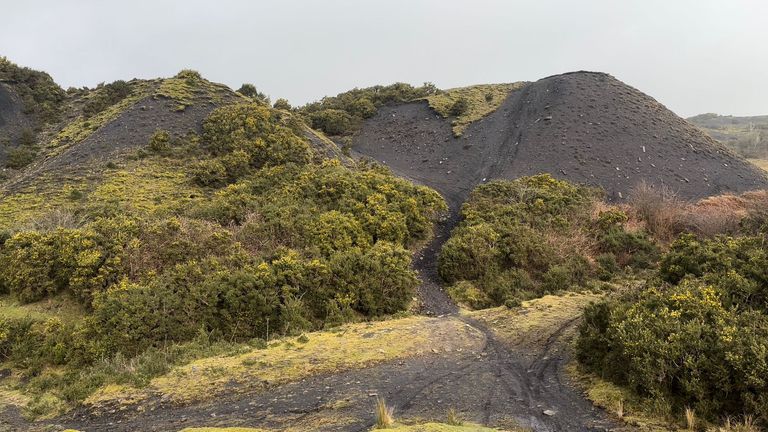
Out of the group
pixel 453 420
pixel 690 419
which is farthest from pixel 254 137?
pixel 690 419

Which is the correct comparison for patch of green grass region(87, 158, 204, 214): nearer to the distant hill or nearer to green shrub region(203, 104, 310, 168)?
green shrub region(203, 104, 310, 168)

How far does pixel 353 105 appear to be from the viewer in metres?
45.6

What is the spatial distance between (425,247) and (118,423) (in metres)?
14.2

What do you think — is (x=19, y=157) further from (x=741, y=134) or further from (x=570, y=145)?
(x=741, y=134)

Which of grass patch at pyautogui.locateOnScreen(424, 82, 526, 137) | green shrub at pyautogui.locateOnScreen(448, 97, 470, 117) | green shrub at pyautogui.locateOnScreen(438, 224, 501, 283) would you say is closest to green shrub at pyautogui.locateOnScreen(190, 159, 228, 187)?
green shrub at pyautogui.locateOnScreen(438, 224, 501, 283)

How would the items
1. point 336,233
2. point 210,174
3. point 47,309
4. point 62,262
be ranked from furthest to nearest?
point 210,174 < point 336,233 < point 62,262 < point 47,309

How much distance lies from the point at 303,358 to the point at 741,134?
9914 cm

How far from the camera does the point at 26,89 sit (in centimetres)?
3353

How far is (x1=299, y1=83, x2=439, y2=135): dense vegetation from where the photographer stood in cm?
4153

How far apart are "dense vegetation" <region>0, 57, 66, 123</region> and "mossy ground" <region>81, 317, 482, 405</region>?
2945cm

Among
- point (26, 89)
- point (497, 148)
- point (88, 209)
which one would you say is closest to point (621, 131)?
point (497, 148)

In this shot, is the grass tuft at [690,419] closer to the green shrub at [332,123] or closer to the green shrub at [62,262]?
the green shrub at [62,262]

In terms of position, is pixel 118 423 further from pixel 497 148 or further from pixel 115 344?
pixel 497 148

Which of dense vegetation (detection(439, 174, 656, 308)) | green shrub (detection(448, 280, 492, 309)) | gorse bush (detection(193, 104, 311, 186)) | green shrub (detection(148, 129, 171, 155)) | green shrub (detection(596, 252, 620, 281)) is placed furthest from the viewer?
green shrub (detection(148, 129, 171, 155))
